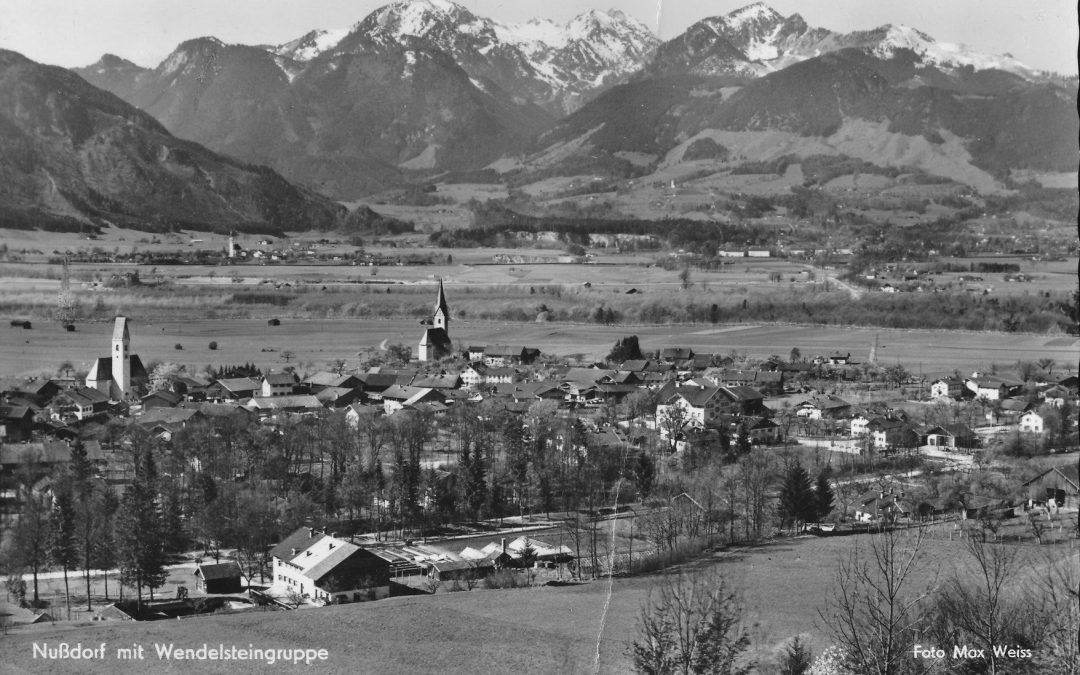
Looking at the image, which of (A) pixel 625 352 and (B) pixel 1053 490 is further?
(A) pixel 625 352

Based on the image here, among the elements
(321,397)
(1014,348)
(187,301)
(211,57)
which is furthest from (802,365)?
(211,57)

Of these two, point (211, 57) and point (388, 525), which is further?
point (211, 57)

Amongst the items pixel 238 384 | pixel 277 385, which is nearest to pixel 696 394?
pixel 277 385

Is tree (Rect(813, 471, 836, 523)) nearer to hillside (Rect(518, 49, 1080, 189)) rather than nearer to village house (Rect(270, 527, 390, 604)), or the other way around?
village house (Rect(270, 527, 390, 604))

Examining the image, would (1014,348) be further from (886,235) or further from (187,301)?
(886,235)

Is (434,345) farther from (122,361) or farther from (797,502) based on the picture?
(797,502)

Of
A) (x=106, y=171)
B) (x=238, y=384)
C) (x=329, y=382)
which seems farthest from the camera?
(x=106, y=171)

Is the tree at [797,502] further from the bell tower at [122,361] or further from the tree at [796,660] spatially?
the bell tower at [122,361]

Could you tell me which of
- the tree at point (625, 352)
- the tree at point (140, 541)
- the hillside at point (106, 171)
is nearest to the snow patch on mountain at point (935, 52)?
the hillside at point (106, 171)
